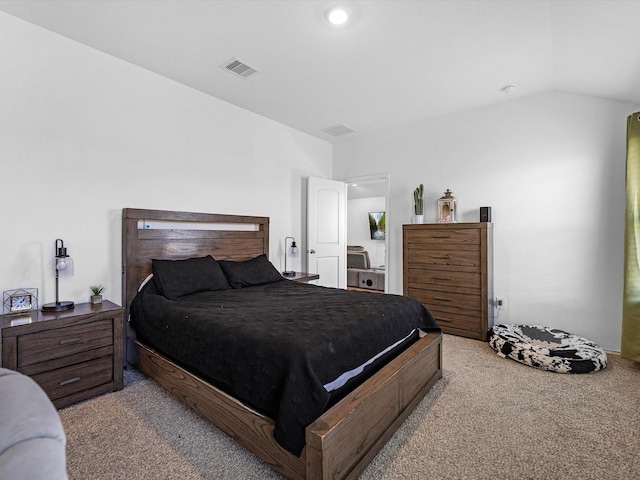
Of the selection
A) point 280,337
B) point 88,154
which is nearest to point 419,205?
point 280,337

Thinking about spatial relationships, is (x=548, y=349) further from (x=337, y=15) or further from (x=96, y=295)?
(x=96, y=295)

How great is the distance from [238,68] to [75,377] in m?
2.84

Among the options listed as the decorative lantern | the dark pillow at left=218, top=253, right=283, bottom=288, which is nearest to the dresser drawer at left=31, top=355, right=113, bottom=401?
the dark pillow at left=218, top=253, right=283, bottom=288

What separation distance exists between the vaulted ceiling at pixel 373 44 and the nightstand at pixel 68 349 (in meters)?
2.15

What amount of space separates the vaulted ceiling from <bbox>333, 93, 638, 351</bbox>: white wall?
11.6 inches

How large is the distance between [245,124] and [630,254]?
13.6 feet

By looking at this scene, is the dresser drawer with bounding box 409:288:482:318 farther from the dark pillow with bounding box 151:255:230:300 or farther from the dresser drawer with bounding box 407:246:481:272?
the dark pillow with bounding box 151:255:230:300

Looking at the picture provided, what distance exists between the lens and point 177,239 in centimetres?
317

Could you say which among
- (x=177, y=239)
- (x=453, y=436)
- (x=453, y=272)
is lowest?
(x=453, y=436)

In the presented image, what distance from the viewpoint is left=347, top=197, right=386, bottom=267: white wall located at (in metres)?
8.27

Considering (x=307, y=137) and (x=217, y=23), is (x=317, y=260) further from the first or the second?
(x=217, y=23)

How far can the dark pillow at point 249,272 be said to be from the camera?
3232 mm

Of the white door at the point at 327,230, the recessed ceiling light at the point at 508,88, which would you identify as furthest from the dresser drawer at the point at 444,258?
the recessed ceiling light at the point at 508,88

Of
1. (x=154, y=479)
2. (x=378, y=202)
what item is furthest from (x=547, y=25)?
(x=378, y=202)
